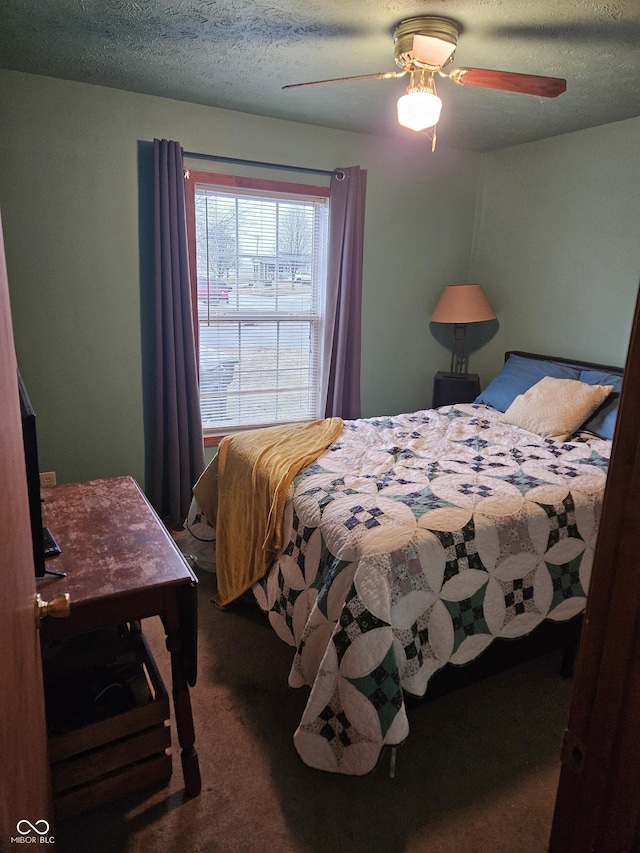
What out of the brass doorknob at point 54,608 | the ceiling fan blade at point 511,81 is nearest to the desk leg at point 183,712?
the brass doorknob at point 54,608

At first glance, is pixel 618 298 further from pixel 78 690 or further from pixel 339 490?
pixel 78 690

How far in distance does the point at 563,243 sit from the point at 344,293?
1.54 m

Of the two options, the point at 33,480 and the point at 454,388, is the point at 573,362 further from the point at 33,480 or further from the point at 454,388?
the point at 33,480

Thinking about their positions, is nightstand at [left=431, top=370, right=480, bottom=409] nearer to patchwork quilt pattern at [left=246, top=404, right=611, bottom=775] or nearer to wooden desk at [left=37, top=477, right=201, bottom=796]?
patchwork quilt pattern at [left=246, top=404, right=611, bottom=775]

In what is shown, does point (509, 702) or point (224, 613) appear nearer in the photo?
point (509, 702)

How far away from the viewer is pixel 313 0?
1.95 metres

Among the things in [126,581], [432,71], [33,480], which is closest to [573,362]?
[432,71]

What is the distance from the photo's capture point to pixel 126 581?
4.85 ft

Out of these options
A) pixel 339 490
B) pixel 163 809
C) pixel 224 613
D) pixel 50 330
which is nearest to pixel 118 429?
pixel 50 330

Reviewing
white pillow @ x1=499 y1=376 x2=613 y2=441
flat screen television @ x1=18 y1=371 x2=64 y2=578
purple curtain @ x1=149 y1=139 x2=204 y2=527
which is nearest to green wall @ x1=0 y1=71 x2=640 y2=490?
purple curtain @ x1=149 y1=139 x2=204 y2=527

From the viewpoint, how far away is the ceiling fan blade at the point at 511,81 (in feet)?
6.69

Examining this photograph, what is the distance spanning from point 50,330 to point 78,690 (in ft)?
6.89

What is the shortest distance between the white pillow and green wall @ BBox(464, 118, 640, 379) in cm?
40

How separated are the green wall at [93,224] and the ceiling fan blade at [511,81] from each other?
5.53 feet
